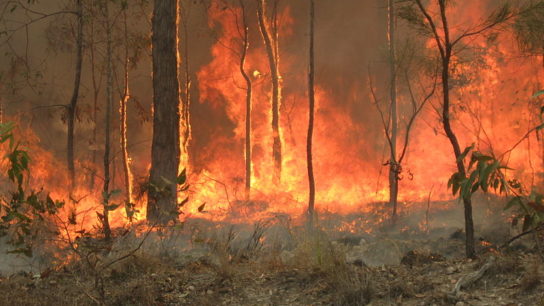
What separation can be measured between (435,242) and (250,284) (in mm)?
4386

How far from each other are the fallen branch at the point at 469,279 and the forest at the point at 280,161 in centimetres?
2

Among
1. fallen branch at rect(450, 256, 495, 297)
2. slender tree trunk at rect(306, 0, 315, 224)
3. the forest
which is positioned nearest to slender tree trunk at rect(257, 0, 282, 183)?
the forest

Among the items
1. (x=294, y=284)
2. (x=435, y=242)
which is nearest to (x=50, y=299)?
(x=294, y=284)

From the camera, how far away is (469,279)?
16.0 ft

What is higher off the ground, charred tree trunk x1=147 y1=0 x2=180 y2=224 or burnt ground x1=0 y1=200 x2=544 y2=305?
charred tree trunk x1=147 y1=0 x2=180 y2=224

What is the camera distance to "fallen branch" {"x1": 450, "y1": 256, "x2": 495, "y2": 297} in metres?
4.69

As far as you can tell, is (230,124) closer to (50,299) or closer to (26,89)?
(26,89)

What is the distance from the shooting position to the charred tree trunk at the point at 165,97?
33.4 feet

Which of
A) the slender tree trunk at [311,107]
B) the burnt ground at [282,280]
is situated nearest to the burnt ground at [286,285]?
the burnt ground at [282,280]

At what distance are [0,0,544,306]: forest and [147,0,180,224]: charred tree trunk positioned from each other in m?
0.03

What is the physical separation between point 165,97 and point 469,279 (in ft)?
22.2

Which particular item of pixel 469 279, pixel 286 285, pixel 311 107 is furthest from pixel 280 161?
pixel 469 279

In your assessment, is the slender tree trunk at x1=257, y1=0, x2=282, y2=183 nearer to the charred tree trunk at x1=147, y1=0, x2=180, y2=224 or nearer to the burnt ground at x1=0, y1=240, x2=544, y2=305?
the charred tree trunk at x1=147, y1=0, x2=180, y2=224

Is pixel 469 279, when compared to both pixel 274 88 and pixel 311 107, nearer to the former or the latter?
pixel 311 107
